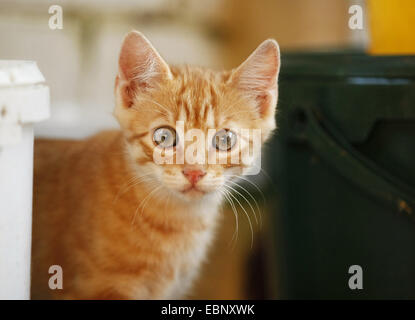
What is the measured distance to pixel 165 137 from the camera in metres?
0.82

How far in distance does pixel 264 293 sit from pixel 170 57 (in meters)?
0.86

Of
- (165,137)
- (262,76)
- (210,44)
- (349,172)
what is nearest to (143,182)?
(165,137)

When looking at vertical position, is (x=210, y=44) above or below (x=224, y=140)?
above

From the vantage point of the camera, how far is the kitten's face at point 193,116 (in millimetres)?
796

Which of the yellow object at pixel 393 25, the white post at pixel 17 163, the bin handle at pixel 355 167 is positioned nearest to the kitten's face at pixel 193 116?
the white post at pixel 17 163

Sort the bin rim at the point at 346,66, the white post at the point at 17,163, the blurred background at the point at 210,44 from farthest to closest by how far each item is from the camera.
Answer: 1. the blurred background at the point at 210,44
2. the bin rim at the point at 346,66
3. the white post at the point at 17,163

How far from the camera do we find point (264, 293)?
73.9 inches

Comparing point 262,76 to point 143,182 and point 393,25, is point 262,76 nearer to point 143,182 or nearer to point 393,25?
point 143,182

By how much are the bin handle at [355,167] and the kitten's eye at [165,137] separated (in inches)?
14.8

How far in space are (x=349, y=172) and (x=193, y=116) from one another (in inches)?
14.8

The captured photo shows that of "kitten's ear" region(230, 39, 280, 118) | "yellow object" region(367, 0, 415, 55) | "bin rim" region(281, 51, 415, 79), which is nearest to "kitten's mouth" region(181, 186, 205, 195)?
"kitten's ear" region(230, 39, 280, 118)

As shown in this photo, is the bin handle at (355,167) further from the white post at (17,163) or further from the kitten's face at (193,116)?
the white post at (17,163)

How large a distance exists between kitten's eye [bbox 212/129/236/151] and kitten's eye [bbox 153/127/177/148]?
0.20ft

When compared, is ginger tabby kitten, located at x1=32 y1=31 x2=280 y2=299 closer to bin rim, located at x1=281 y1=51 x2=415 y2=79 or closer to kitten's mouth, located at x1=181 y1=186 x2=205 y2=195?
kitten's mouth, located at x1=181 y1=186 x2=205 y2=195
